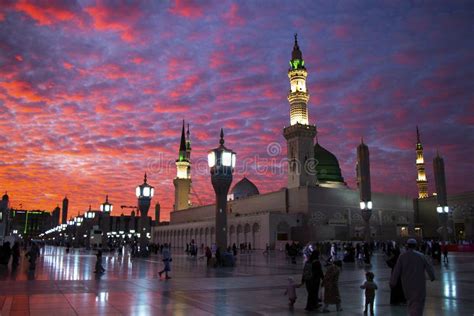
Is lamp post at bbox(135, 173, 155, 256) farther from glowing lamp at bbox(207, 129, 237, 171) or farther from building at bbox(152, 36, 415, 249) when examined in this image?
building at bbox(152, 36, 415, 249)

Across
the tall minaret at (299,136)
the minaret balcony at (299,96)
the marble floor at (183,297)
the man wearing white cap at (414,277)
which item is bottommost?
the marble floor at (183,297)

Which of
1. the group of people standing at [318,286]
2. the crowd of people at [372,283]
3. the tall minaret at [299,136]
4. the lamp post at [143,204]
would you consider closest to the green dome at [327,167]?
the tall minaret at [299,136]

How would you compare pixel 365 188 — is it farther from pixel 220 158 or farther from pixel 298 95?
pixel 220 158

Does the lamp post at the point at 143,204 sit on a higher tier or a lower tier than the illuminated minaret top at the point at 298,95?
lower

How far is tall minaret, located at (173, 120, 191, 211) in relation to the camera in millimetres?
102938

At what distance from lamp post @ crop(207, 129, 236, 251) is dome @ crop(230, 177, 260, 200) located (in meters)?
62.0

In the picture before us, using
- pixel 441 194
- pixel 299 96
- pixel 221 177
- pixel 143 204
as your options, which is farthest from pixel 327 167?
pixel 221 177

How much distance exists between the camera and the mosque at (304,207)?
63.3 m

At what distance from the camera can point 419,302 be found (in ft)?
23.3

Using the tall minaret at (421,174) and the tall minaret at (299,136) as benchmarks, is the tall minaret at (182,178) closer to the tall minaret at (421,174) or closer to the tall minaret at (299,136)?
the tall minaret at (299,136)

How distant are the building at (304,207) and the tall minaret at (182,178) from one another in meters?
19.6

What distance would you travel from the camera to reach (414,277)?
7312 millimetres

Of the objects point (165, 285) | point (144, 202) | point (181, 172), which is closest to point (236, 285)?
point (165, 285)

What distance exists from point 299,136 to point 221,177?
141 ft
